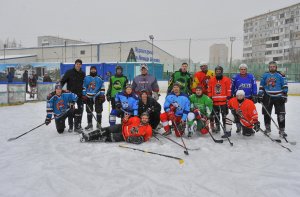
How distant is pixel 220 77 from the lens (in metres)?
4.94

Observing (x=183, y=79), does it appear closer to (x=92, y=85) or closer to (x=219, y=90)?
(x=219, y=90)

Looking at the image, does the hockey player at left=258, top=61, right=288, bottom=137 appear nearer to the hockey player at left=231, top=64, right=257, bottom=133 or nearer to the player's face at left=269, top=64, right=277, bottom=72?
the player's face at left=269, top=64, right=277, bottom=72

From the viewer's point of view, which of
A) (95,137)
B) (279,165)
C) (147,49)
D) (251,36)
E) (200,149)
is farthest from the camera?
(251,36)

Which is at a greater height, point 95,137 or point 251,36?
point 251,36

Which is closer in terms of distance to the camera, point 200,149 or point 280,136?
point 200,149

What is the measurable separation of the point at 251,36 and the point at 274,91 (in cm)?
4259

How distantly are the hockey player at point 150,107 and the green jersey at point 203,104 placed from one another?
2.04ft

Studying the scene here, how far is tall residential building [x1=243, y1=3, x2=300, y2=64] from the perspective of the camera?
3562 cm

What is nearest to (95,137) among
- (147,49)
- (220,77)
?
(220,77)

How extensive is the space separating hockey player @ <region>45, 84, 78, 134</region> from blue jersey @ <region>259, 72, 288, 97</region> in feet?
10.5

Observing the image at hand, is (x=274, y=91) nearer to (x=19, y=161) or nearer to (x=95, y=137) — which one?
(x=95, y=137)

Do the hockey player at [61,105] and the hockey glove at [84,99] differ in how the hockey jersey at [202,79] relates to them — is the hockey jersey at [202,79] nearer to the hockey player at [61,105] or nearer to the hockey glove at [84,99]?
the hockey glove at [84,99]

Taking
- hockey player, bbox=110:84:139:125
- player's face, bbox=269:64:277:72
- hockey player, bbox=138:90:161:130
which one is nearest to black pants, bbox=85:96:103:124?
hockey player, bbox=110:84:139:125

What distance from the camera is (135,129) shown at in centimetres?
431
